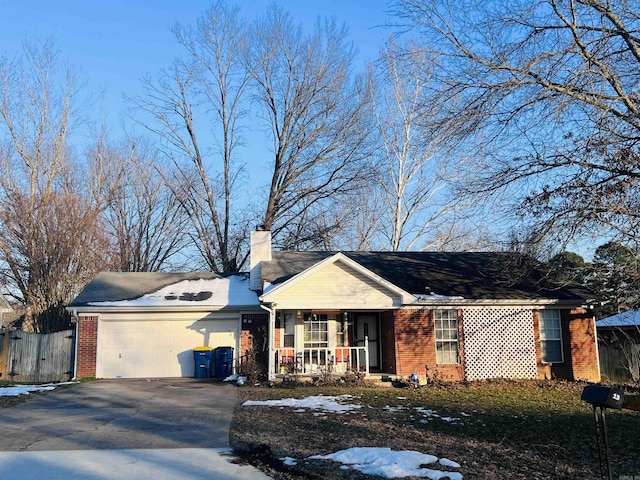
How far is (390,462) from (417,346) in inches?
408

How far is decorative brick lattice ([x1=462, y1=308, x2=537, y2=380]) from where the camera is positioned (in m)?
17.3

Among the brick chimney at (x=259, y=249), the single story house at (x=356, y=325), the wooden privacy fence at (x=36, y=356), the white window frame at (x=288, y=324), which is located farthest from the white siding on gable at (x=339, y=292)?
the wooden privacy fence at (x=36, y=356)

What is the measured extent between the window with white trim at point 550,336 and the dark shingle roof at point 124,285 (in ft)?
39.6

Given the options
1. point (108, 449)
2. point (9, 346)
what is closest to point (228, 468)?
point (108, 449)

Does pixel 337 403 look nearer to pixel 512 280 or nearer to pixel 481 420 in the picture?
pixel 481 420

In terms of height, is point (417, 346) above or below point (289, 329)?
→ below

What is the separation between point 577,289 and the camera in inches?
732

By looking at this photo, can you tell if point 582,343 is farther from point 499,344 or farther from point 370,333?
point 370,333

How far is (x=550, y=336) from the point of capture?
1789 centimetres

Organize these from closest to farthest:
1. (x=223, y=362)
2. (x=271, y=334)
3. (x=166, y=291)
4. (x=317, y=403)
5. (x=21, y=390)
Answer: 1. (x=317, y=403)
2. (x=21, y=390)
3. (x=271, y=334)
4. (x=223, y=362)
5. (x=166, y=291)

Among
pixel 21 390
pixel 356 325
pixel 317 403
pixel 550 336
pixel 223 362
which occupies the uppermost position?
pixel 356 325

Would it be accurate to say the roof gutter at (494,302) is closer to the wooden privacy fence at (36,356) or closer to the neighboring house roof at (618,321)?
the neighboring house roof at (618,321)

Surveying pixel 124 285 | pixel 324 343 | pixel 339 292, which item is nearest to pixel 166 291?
pixel 124 285

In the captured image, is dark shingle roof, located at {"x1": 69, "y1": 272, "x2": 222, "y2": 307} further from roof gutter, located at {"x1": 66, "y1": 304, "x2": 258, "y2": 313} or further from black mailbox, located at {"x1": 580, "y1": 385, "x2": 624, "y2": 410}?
black mailbox, located at {"x1": 580, "y1": 385, "x2": 624, "y2": 410}
